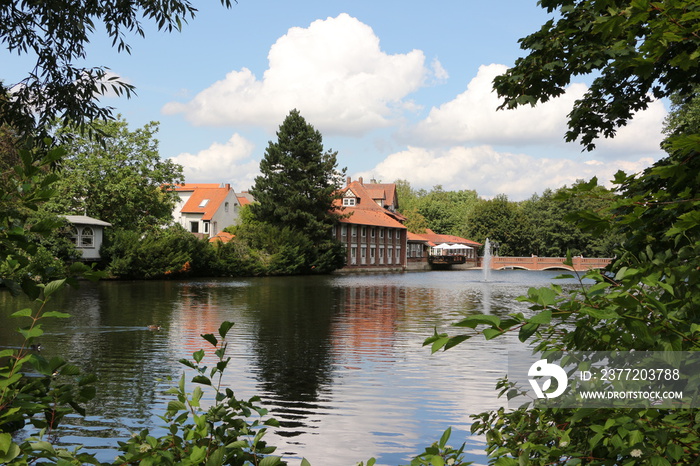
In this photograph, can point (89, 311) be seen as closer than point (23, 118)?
No

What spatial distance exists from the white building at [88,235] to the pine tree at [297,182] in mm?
19869

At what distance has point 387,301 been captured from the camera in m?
31.9

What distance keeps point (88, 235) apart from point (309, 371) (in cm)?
3969

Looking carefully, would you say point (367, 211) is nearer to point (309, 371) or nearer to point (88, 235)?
point (88, 235)

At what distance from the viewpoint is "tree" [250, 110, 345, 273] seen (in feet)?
215

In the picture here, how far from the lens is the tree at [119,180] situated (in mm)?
50250

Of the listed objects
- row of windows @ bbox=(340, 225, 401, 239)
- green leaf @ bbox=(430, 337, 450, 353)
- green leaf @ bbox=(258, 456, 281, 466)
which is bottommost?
green leaf @ bbox=(258, 456, 281, 466)

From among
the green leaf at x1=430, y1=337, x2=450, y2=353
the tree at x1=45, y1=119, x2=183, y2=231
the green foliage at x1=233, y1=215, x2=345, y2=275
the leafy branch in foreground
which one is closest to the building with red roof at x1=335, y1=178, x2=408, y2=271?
the green foliage at x1=233, y1=215, x2=345, y2=275

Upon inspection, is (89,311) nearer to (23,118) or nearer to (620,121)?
(23,118)

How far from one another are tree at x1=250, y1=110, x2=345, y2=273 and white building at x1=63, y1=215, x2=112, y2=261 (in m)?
19.1

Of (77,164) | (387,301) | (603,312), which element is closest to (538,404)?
(603,312)

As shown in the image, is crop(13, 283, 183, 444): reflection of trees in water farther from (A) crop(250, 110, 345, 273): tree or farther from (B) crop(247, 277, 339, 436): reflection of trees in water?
(A) crop(250, 110, 345, 273): tree

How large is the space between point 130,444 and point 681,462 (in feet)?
7.67

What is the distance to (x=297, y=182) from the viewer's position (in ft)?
216
